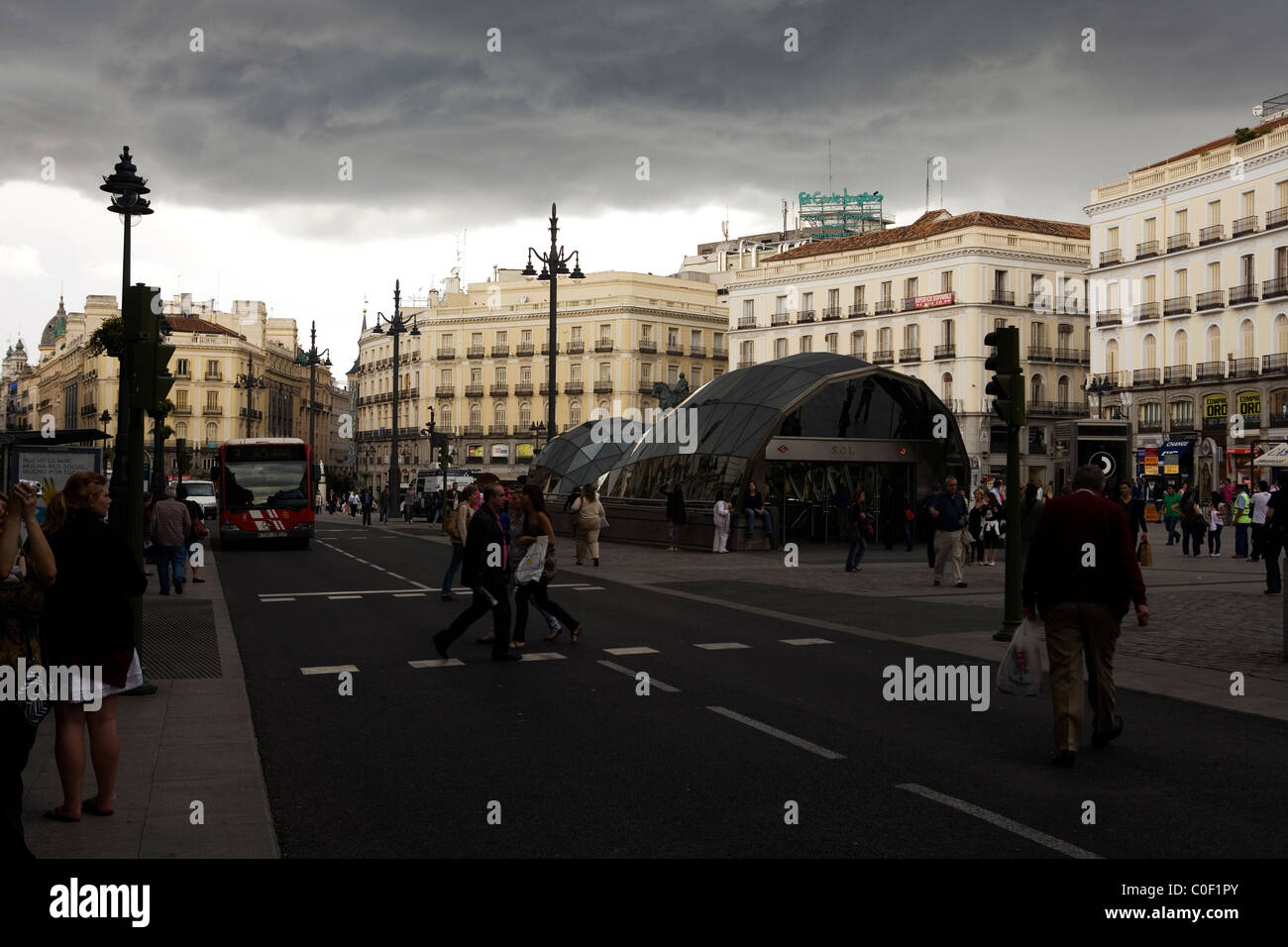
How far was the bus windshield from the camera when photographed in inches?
1283

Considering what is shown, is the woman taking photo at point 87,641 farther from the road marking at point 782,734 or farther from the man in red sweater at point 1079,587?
the man in red sweater at point 1079,587

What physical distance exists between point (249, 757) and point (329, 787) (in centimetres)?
95

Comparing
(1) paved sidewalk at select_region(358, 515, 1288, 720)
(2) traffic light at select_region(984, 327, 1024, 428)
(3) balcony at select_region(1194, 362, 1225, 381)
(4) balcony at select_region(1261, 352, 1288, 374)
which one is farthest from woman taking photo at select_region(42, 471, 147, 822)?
(3) balcony at select_region(1194, 362, 1225, 381)

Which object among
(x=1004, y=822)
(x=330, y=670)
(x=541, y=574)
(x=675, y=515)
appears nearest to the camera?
(x=1004, y=822)

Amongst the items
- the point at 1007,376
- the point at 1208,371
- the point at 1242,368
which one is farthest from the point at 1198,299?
the point at 1007,376

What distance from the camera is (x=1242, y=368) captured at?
55.8 metres

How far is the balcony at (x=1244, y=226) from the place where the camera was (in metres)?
55.3

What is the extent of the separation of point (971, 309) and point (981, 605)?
58971 mm

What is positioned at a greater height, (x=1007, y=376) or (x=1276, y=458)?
(x=1007, y=376)

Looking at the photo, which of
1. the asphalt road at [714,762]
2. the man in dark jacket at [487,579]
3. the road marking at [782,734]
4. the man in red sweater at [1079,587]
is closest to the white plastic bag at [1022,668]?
the man in red sweater at [1079,587]

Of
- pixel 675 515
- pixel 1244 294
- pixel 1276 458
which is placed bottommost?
pixel 675 515

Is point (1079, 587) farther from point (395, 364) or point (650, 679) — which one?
point (395, 364)

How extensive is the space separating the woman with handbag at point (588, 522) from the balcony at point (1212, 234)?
4390 centimetres
